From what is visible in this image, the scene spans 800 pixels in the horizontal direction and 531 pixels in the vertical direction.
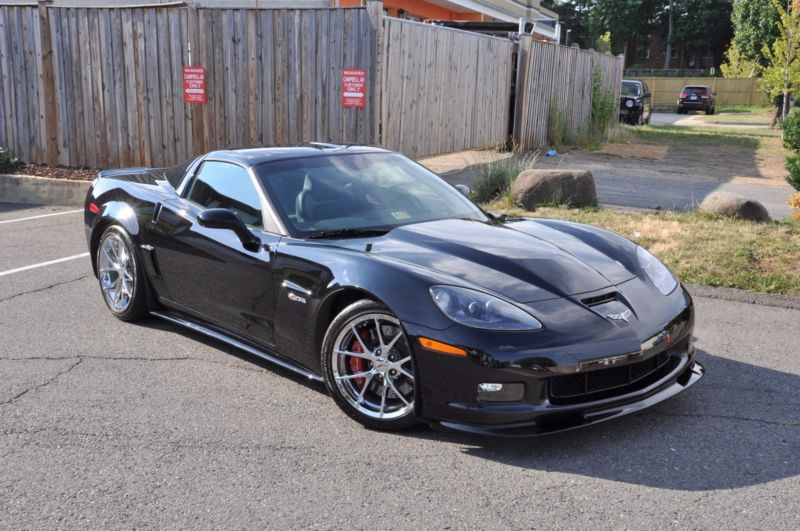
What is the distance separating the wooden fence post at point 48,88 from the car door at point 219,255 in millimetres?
8534

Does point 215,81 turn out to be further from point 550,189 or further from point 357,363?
point 357,363

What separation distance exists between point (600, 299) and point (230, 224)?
6.77ft

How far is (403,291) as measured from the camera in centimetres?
371

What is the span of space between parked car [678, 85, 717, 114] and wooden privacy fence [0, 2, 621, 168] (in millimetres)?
34618

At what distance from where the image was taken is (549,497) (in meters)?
3.20

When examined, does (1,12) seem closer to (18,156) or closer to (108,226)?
(18,156)

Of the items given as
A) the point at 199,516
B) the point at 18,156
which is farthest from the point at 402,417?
the point at 18,156

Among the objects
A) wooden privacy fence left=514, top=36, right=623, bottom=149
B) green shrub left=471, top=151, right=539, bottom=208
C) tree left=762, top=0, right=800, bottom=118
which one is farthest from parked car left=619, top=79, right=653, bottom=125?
green shrub left=471, top=151, right=539, bottom=208

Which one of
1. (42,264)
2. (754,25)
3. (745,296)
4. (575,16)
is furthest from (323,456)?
(575,16)

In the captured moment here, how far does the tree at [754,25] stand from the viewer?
44438mm

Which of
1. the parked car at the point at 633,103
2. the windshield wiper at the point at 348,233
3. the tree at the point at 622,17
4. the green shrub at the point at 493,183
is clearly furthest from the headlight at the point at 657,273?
the tree at the point at 622,17

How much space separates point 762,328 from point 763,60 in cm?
6069

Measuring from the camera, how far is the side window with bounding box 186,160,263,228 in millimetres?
4691

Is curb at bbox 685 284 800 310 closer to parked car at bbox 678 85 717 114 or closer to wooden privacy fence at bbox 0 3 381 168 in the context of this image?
wooden privacy fence at bbox 0 3 381 168
